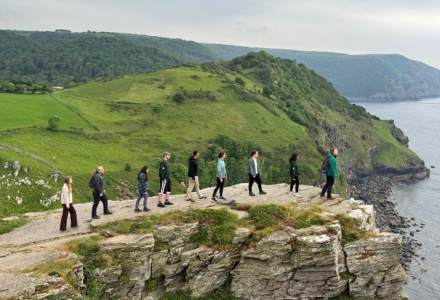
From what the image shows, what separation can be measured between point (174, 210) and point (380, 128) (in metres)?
177

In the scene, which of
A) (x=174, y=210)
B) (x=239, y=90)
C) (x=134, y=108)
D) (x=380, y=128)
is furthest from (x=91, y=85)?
(x=380, y=128)

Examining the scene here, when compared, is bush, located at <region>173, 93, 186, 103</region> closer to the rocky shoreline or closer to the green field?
the green field

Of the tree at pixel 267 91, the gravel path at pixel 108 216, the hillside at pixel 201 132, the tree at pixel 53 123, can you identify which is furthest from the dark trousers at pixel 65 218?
the tree at pixel 267 91

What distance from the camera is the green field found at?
244 feet

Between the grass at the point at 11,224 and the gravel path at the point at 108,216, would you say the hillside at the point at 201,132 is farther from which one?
the gravel path at the point at 108,216

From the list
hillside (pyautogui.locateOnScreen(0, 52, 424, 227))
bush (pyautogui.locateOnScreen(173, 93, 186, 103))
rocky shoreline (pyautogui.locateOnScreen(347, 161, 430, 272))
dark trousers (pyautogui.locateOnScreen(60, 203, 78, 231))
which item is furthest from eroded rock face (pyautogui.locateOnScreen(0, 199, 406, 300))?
bush (pyautogui.locateOnScreen(173, 93, 186, 103))

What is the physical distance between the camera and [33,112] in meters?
82.8

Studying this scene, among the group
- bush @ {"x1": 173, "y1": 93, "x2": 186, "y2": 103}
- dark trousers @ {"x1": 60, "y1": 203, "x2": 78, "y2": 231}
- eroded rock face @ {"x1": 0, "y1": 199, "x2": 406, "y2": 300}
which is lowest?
eroded rock face @ {"x1": 0, "y1": 199, "x2": 406, "y2": 300}

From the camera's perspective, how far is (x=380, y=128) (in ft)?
567

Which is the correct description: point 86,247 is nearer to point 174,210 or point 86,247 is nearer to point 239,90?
point 174,210

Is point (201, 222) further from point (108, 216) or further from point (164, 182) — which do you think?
point (108, 216)

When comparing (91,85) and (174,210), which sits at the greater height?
(91,85)

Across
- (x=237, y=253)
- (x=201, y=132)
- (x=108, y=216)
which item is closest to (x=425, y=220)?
(x=201, y=132)

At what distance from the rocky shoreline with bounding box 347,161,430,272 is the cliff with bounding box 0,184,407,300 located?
48021 millimetres
